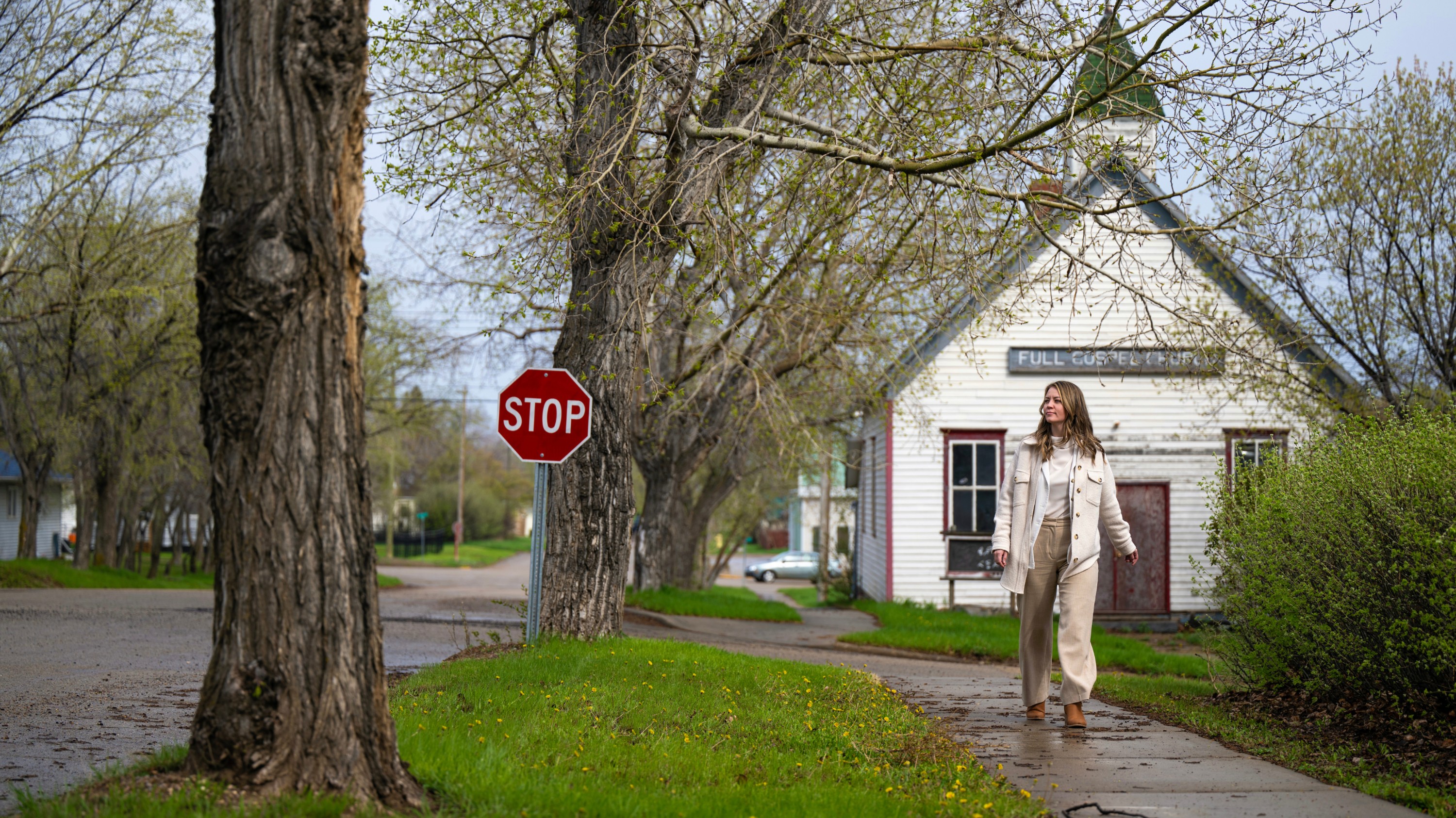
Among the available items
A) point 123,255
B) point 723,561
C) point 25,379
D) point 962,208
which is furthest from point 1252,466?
point 723,561

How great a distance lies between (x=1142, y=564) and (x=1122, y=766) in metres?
16.3

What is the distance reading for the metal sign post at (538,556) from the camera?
9.70 meters

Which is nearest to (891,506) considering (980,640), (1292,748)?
(980,640)

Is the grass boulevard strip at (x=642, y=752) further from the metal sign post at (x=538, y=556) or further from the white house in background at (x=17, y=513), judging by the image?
the white house in background at (x=17, y=513)

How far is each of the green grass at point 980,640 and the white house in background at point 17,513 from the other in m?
35.6

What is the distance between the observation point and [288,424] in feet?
14.3

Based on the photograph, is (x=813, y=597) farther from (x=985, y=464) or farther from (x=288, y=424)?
(x=288, y=424)

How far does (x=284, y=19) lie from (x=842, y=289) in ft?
42.1

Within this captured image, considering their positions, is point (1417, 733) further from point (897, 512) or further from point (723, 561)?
point (723, 561)

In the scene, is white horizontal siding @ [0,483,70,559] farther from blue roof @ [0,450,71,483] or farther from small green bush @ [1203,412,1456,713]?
small green bush @ [1203,412,1456,713]

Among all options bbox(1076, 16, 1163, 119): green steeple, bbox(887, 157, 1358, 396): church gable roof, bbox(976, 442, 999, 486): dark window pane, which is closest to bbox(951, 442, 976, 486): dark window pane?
bbox(976, 442, 999, 486): dark window pane

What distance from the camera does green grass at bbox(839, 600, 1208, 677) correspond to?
48.1 ft

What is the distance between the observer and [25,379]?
25.2 metres

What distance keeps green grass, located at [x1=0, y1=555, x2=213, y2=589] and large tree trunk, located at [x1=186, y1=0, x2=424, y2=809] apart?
22.8m
